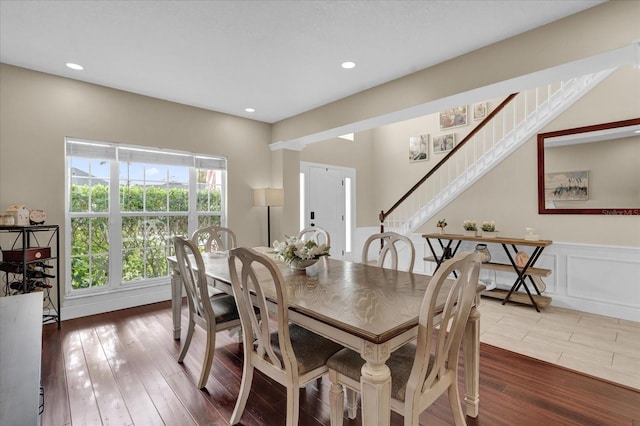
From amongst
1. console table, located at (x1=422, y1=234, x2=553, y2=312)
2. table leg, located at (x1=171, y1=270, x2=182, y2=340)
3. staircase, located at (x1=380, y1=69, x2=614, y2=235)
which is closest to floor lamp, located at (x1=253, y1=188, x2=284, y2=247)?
table leg, located at (x1=171, y1=270, x2=182, y2=340)

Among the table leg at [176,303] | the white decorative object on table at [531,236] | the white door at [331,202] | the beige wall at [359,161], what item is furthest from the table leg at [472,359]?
the beige wall at [359,161]

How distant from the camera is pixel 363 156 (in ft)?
22.5

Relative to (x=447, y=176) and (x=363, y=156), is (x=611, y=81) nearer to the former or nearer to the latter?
(x=447, y=176)

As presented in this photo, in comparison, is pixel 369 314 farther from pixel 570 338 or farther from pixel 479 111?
pixel 479 111

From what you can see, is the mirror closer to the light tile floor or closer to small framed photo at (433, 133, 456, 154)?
the light tile floor

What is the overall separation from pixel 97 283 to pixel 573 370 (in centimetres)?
479

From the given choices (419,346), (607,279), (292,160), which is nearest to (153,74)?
(292,160)

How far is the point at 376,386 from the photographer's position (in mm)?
1232

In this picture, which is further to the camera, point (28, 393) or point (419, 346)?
point (419, 346)

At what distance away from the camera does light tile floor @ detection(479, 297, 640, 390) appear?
243 centimetres

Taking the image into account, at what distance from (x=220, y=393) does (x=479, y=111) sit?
18.6 feet

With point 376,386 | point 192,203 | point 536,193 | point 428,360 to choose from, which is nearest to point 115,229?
point 192,203

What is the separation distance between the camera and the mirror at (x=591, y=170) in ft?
11.4

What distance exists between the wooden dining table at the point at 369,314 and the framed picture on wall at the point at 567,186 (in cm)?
301
